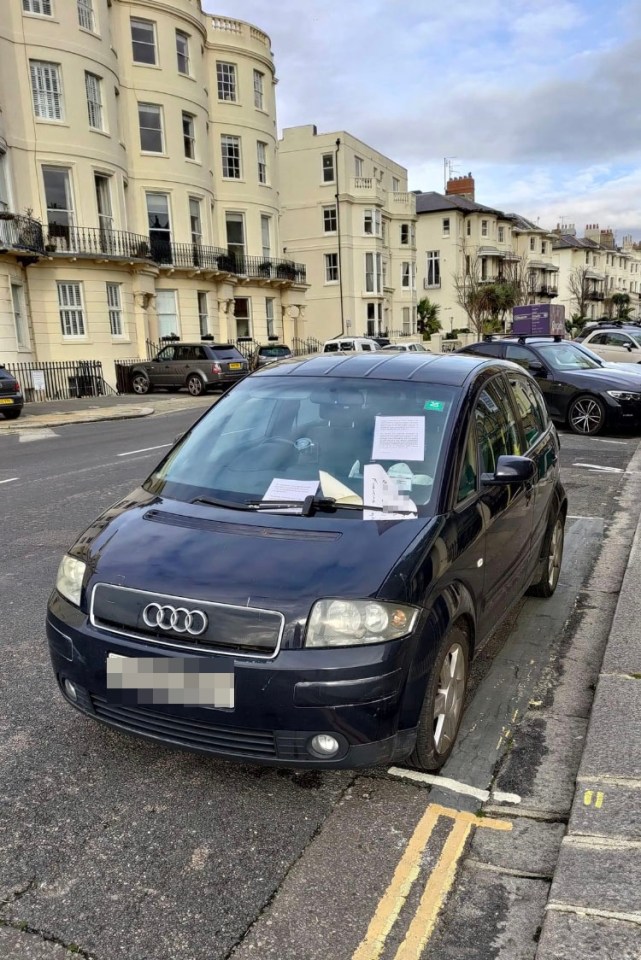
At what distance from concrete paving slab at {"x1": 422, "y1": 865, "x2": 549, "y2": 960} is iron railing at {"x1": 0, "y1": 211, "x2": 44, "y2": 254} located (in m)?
23.4

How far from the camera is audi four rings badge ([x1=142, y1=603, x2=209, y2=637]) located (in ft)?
9.01

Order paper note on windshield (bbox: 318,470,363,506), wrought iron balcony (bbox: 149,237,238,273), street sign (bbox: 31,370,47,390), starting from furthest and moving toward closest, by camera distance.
Result: wrought iron balcony (bbox: 149,237,238,273) < street sign (bbox: 31,370,47,390) < paper note on windshield (bbox: 318,470,363,506)

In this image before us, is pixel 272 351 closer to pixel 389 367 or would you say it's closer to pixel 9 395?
pixel 9 395

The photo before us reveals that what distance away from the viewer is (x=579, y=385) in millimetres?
12672

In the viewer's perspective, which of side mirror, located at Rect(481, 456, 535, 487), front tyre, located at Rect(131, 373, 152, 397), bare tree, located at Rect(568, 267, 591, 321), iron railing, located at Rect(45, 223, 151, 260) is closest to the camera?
side mirror, located at Rect(481, 456, 535, 487)

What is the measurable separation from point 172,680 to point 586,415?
11.4m

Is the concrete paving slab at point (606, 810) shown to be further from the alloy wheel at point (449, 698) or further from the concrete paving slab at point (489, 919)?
the alloy wheel at point (449, 698)

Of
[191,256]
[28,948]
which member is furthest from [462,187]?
[28,948]

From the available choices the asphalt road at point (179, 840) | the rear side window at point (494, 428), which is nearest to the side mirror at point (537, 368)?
the rear side window at point (494, 428)

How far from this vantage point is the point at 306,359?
453cm

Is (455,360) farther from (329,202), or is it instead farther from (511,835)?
(329,202)

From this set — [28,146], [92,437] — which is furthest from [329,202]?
[92,437]

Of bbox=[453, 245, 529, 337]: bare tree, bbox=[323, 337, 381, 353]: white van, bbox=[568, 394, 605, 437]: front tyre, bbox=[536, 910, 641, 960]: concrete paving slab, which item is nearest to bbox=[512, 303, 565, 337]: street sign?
bbox=[323, 337, 381, 353]: white van

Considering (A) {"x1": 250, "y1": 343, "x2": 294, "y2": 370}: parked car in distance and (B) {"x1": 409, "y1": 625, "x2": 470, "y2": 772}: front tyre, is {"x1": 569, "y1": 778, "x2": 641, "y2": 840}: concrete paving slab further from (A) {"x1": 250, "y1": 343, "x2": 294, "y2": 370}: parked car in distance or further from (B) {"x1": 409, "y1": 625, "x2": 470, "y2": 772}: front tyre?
(A) {"x1": 250, "y1": 343, "x2": 294, "y2": 370}: parked car in distance
